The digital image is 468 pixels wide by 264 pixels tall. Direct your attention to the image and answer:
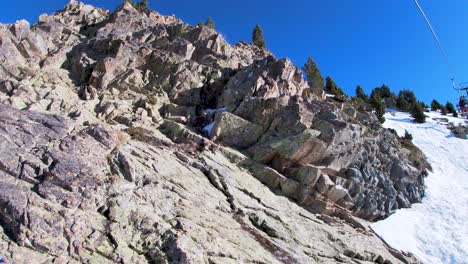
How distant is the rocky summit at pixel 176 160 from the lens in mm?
15352

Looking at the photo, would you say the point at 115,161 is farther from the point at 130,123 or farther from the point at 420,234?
the point at 420,234

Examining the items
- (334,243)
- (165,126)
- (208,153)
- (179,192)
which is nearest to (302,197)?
(334,243)

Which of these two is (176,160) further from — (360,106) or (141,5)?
(141,5)

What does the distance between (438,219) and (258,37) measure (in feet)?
166

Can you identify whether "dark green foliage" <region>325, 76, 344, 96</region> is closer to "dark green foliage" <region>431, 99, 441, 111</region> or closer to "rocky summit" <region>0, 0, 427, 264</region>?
"dark green foliage" <region>431, 99, 441, 111</region>

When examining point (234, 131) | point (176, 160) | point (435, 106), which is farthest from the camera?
point (435, 106)

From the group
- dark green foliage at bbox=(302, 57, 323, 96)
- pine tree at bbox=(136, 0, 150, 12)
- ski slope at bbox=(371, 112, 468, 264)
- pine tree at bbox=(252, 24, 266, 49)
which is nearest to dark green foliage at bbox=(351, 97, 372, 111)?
dark green foliage at bbox=(302, 57, 323, 96)

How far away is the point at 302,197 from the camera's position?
2484 centimetres

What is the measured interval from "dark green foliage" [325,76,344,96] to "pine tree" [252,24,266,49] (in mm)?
15334

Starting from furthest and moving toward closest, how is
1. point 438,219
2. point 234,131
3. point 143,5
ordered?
point 143,5 < point 438,219 < point 234,131

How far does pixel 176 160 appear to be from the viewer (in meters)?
22.6

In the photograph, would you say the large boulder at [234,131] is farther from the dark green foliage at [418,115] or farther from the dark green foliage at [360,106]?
the dark green foliage at [418,115]

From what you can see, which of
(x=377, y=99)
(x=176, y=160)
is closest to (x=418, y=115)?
(x=377, y=99)

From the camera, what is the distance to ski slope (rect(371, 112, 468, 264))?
25.8 m
